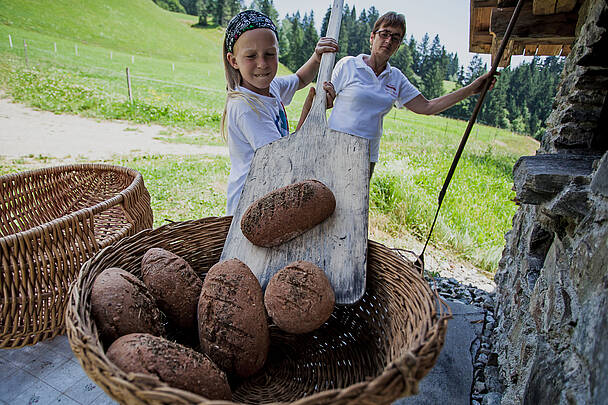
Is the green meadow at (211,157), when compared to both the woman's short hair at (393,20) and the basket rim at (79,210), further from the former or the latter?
the woman's short hair at (393,20)

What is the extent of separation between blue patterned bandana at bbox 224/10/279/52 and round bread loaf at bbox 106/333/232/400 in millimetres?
1478

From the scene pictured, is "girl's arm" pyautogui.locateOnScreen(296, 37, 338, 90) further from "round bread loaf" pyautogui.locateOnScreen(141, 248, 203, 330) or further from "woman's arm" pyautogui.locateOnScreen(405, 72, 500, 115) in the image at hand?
"round bread loaf" pyautogui.locateOnScreen(141, 248, 203, 330)

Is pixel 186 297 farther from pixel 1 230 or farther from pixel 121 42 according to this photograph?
pixel 121 42

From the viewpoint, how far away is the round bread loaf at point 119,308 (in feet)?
3.66

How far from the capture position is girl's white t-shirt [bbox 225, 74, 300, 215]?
1887mm

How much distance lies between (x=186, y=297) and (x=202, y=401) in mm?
674

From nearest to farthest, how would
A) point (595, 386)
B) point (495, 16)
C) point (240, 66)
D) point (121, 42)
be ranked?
point (595, 386) < point (240, 66) < point (495, 16) < point (121, 42)

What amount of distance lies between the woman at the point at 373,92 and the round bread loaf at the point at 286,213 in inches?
44.7

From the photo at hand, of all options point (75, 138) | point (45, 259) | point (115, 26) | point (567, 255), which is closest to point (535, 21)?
point (567, 255)

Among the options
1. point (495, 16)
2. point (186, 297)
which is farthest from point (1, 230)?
point (495, 16)

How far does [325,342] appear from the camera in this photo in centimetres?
156

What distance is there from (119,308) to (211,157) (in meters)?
5.37

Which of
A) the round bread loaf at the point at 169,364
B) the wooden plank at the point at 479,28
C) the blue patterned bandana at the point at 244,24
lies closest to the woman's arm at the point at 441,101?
the wooden plank at the point at 479,28

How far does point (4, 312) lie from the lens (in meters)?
1.38
